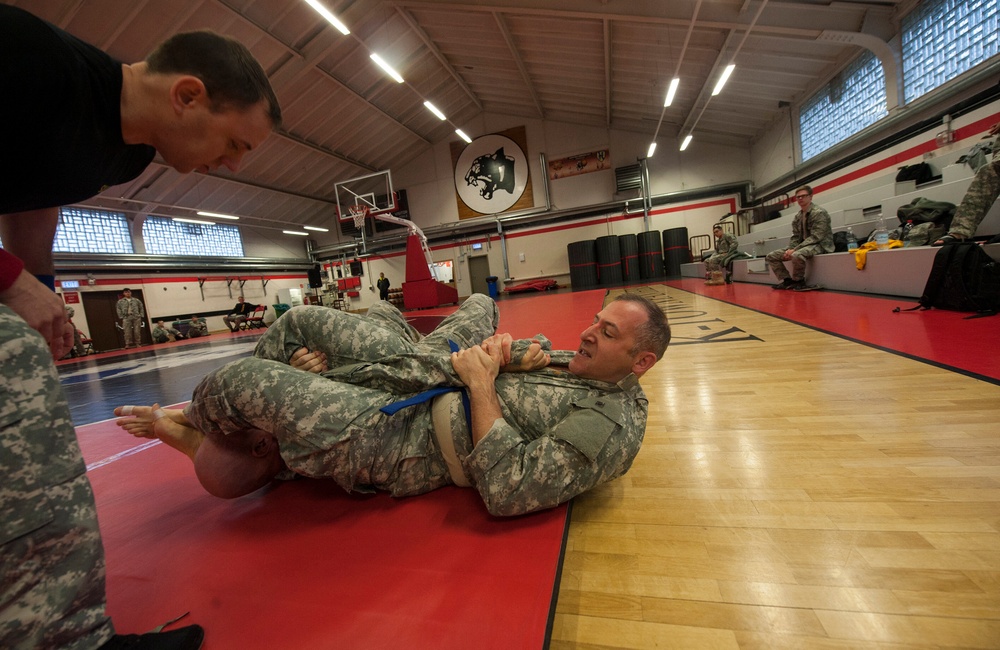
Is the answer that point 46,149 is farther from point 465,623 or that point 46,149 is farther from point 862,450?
point 862,450

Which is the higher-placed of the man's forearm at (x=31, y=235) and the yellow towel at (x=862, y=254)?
the man's forearm at (x=31, y=235)

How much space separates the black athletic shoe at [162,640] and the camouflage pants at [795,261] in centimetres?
727

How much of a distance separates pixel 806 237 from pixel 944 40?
157 inches

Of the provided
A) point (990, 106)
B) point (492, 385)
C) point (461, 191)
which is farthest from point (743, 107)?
point (492, 385)

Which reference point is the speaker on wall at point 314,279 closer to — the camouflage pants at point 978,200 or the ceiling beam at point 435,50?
the ceiling beam at point 435,50

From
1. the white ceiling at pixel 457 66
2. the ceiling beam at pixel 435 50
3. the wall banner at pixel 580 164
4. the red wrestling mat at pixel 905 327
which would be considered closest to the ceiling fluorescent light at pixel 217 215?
the white ceiling at pixel 457 66

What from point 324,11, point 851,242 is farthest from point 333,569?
point 324,11

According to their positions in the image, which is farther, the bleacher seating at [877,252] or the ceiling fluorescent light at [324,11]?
the ceiling fluorescent light at [324,11]

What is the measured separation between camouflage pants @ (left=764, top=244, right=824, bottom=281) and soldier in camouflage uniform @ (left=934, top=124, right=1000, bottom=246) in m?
2.17

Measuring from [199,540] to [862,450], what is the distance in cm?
230

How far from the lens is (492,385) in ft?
4.30

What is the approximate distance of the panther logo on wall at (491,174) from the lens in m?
15.4

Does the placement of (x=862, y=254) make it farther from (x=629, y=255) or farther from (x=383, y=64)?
(x=383, y=64)

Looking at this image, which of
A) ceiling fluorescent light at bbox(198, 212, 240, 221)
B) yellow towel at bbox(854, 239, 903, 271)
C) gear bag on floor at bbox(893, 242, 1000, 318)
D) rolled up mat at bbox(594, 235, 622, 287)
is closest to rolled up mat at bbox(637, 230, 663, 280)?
rolled up mat at bbox(594, 235, 622, 287)
